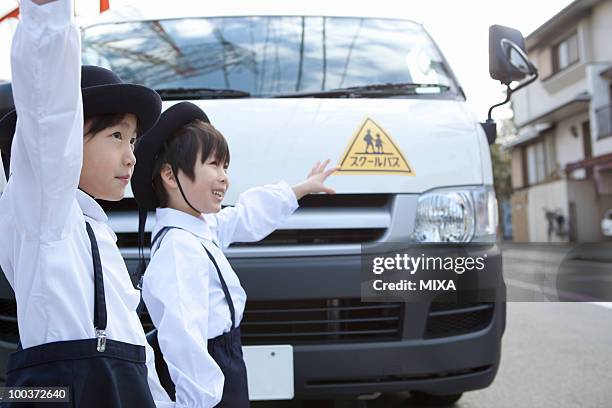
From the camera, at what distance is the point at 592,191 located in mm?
25656

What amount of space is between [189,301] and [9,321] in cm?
107

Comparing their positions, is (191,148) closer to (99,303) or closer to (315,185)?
(315,185)

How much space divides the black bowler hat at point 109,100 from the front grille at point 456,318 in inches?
55.0

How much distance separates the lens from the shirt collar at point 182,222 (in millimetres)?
1929

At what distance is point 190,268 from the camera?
6.02 ft

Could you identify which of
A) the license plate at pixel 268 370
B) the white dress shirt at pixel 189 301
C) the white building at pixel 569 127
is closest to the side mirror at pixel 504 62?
the license plate at pixel 268 370

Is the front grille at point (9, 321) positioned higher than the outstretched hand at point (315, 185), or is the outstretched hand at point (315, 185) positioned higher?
the outstretched hand at point (315, 185)

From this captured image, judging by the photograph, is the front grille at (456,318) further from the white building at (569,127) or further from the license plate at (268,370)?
the white building at (569,127)

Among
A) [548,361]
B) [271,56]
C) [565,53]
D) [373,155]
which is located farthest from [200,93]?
[565,53]

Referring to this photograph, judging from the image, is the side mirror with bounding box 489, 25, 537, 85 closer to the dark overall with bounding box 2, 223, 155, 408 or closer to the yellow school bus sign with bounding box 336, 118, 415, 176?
the yellow school bus sign with bounding box 336, 118, 415, 176

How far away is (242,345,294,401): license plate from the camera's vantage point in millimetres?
2395

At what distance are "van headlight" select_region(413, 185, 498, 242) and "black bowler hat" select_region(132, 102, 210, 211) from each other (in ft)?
3.25

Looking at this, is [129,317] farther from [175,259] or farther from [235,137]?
[235,137]

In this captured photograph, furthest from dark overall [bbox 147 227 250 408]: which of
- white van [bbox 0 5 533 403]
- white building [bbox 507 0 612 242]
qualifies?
Result: white building [bbox 507 0 612 242]
